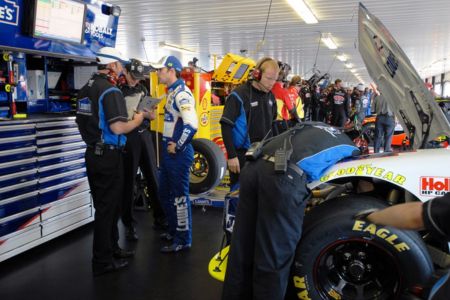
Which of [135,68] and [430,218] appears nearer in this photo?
[430,218]

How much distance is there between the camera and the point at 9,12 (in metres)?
3.64

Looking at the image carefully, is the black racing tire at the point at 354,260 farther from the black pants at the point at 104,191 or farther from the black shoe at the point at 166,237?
the black shoe at the point at 166,237

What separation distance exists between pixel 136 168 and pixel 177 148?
2.41 ft

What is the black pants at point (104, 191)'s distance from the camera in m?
2.99

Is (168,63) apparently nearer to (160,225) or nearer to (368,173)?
(160,225)

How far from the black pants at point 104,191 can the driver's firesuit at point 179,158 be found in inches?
18.6

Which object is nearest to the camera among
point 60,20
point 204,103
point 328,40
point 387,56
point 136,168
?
point 387,56

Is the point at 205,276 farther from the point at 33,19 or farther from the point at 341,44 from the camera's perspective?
the point at 341,44

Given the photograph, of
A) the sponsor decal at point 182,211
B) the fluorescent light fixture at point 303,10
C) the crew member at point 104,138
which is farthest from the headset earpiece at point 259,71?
the fluorescent light fixture at point 303,10

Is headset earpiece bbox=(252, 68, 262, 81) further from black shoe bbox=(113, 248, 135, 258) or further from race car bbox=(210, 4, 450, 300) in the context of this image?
black shoe bbox=(113, 248, 135, 258)

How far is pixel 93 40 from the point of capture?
187 inches

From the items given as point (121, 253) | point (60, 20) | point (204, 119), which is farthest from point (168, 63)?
point (204, 119)

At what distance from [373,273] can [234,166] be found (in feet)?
5.06

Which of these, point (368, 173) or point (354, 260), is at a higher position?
point (368, 173)
